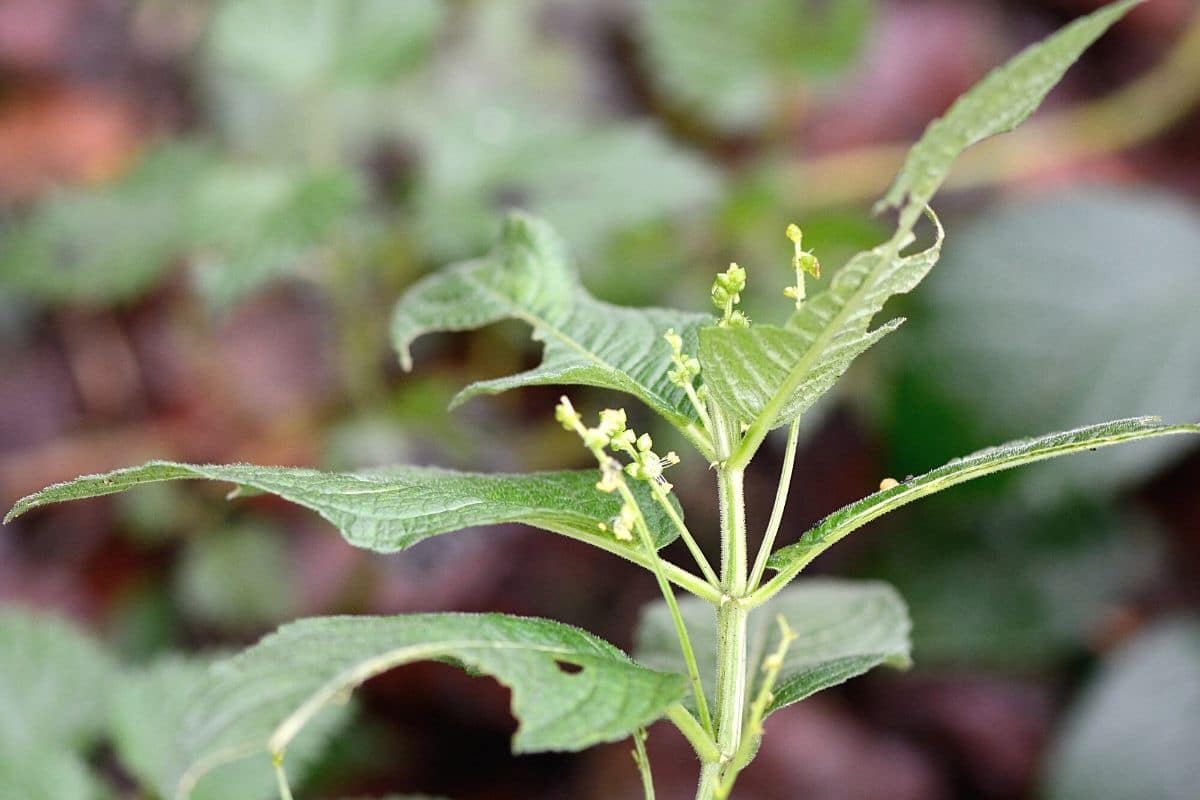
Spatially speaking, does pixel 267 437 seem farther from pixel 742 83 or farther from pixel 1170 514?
pixel 1170 514

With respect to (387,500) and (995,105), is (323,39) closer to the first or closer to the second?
→ (387,500)

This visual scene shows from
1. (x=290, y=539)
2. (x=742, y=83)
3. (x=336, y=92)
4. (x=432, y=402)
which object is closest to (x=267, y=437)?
(x=290, y=539)

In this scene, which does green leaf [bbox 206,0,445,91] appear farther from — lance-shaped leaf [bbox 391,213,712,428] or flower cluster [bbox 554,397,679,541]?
flower cluster [bbox 554,397,679,541]

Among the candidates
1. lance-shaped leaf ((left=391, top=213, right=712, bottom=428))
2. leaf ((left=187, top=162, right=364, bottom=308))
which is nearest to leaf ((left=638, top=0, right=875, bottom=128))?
leaf ((left=187, top=162, right=364, bottom=308))

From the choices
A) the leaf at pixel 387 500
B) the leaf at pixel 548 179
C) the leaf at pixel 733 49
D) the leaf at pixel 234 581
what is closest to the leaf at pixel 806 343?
the leaf at pixel 387 500

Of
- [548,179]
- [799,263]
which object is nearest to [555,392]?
[548,179]

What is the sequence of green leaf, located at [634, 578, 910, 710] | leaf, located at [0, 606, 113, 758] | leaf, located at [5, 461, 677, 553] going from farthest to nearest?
leaf, located at [0, 606, 113, 758], green leaf, located at [634, 578, 910, 710], leaf, located at [5, 461, 677, 553]
